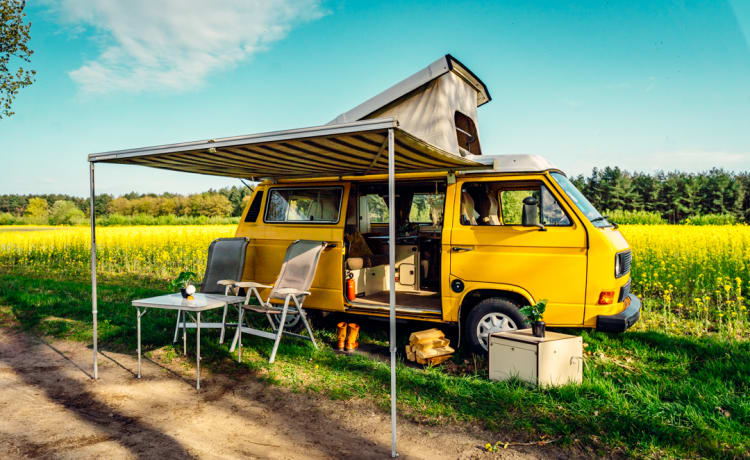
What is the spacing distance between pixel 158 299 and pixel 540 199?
4.42 m

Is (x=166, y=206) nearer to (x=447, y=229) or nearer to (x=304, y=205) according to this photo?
(x=304, y=205)

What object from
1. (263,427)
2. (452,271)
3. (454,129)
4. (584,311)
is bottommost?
(263,427)

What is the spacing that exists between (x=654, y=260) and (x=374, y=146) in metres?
6.76

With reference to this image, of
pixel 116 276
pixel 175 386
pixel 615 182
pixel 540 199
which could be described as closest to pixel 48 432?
pixel 175 386

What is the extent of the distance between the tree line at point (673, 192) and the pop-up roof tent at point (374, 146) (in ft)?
142

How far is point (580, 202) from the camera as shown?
209 inches

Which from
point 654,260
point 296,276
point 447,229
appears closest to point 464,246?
point 447,229

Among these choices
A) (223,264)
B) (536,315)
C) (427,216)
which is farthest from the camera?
(427,216)

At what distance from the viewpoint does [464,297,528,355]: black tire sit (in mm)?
5246

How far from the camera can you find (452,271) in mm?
5559

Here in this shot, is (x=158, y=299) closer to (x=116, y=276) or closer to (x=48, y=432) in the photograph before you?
(x=48, y=432)

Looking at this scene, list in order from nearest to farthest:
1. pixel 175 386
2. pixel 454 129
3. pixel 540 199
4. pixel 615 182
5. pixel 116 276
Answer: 1. pixel 175 386
2. pixel 540 199
3. pixel 454 129
4. pixel 116 276
5. pixel 615 182

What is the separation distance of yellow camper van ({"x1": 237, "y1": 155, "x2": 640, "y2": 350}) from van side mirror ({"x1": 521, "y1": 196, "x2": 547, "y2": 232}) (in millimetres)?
11

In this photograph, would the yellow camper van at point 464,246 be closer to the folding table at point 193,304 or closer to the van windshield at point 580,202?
the van windshield at point 580,202
